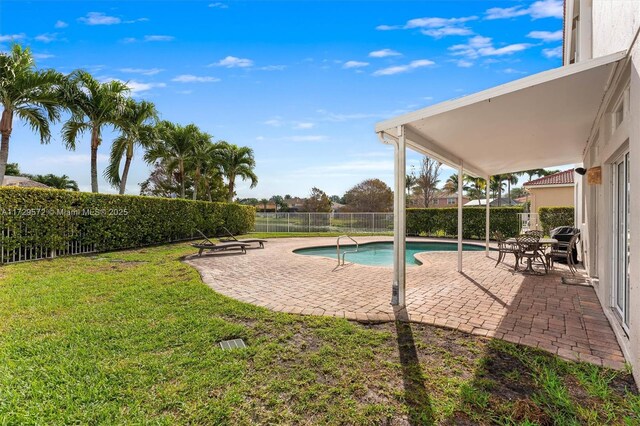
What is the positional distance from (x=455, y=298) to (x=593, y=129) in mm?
4154

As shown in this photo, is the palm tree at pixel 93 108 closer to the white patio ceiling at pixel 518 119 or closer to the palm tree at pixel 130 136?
the palm tree at pixel 130 136

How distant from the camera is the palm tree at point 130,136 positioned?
50.4 feet

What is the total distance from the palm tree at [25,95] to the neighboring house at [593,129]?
12.0m

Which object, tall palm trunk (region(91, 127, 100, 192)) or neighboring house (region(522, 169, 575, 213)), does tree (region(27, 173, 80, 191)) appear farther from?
neighboring house (region(522, 169, 575, 213))

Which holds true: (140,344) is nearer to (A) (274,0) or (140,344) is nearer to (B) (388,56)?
(A) (274,0)

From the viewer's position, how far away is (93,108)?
1370cm

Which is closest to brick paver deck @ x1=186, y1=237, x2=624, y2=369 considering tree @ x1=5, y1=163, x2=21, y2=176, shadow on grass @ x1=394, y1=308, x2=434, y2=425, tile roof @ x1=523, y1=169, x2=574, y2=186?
shadow on grass @ x1=394, y1=308, x2=434, y2=425

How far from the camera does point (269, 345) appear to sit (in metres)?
3.71

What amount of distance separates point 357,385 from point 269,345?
1230 millimetres

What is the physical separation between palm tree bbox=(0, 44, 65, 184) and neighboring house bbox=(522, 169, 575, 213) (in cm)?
2518

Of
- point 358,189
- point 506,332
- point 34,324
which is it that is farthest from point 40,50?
point 358,189

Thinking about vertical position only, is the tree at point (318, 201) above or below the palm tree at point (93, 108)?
below

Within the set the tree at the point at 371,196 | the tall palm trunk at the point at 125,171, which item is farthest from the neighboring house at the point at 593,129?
the tree at the point at 371,196

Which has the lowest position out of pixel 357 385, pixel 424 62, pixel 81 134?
pixel 357 385
